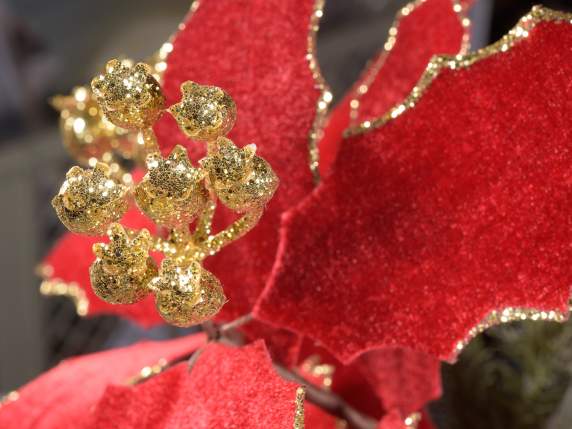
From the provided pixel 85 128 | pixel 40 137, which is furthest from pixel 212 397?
pixel 40 137

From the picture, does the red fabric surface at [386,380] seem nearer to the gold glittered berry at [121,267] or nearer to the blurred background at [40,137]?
the gold glittered berry at [121,267]

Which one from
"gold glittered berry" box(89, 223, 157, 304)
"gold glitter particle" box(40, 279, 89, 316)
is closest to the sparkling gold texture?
"gold glittered berry" box(89, 223, 157, 304)

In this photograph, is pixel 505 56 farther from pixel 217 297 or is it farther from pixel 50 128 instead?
pixel 50 128

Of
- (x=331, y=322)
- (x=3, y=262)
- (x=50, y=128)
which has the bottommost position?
(x=3, y=262)

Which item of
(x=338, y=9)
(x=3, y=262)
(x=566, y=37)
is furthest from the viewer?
(x=3, y=262)

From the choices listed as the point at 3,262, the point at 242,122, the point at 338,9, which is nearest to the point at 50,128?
the point at 3,262

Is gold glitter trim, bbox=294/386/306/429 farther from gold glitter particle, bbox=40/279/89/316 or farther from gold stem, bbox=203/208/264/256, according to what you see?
gold glitter particle, bbox=40/279/89/316

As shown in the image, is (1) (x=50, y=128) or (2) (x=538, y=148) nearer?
(2) (x=538, y=148)

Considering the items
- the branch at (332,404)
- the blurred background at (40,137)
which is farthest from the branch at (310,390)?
the blurred background at (40,137)

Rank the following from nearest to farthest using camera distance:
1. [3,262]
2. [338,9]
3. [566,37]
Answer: [566,37] < [338,9] < [3,262]
